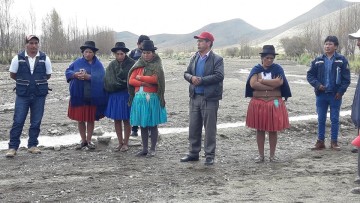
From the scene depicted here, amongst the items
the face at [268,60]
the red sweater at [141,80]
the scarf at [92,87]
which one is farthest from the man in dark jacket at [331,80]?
the scarf at [92,87]

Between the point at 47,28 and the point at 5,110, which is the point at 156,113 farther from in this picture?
the point at 47,28

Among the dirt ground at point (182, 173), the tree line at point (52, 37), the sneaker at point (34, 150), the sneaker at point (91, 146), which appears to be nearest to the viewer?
the dirt ground at point (182, 173)

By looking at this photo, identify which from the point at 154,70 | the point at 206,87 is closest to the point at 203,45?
the point at 206,87

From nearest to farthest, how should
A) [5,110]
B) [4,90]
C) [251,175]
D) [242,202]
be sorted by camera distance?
[242,202]
[251,175]
[5,110]
[4,90]

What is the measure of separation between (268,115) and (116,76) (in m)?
2.53

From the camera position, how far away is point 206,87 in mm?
7270

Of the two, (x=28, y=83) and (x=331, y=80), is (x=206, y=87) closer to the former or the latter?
(x=331, y=80)

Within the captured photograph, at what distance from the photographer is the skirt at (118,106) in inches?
318

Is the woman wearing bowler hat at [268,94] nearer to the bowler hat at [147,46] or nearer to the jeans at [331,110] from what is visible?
the jeans at [331,110]

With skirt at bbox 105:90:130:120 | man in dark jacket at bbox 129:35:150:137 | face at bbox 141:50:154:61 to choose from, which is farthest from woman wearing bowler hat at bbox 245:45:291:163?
man in dark jacket at bbox 129:35:150:137

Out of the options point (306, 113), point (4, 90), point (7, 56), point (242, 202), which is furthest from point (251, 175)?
point (7, 56)

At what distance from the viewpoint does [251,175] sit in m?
6.67

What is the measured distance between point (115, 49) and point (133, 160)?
6.08ft

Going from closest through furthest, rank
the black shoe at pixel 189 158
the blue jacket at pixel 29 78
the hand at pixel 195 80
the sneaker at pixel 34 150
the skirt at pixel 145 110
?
the hand at pixel 195 80 → the black shoe at pixel 189 158 → the skirt at pixel 145 110 → the blue jacket at pixel 29 78 → the sneaker at pixel 34 150
